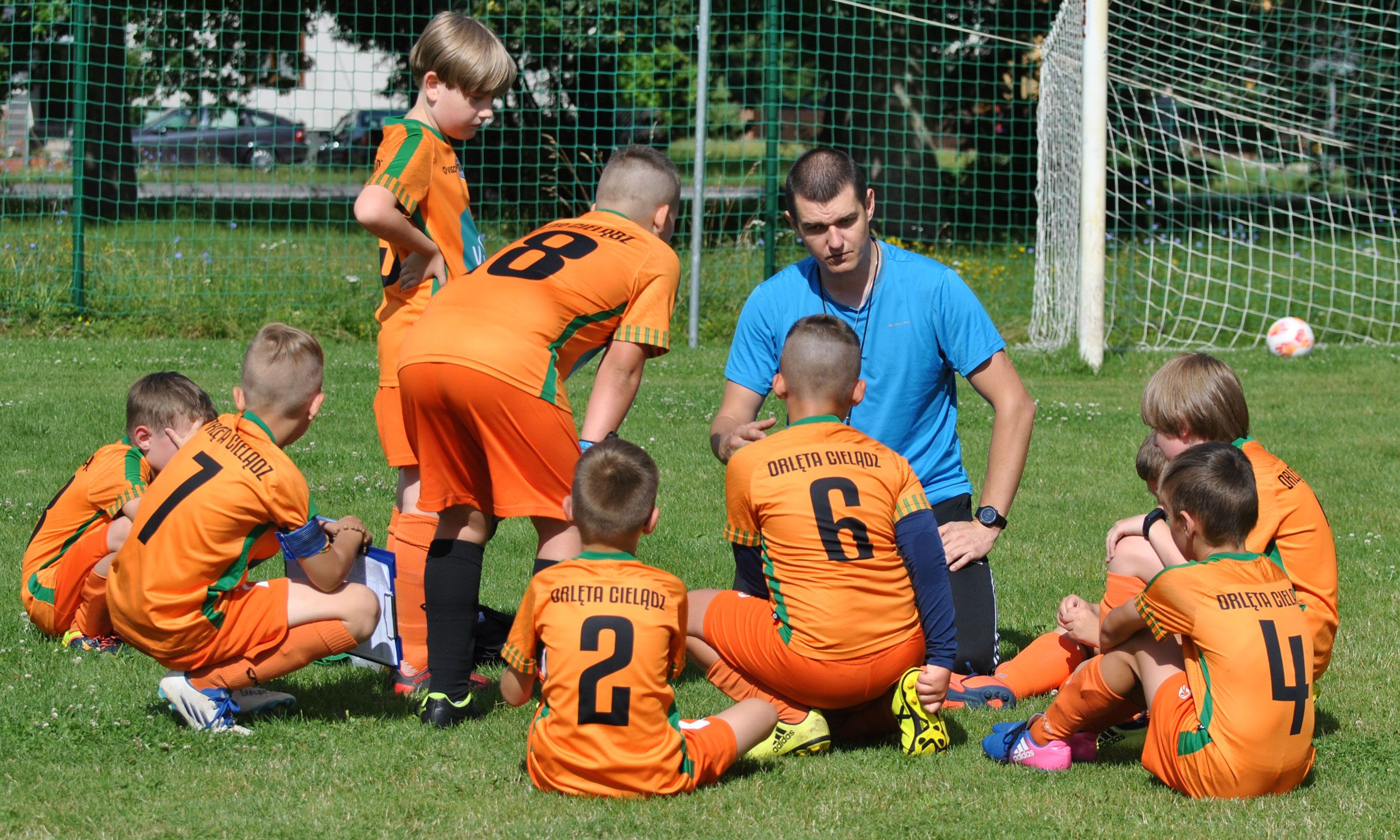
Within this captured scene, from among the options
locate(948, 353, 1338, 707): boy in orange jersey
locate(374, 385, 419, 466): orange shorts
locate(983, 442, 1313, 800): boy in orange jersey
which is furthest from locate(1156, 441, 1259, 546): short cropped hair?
locate(374, 385, 419, 466): orange shorts

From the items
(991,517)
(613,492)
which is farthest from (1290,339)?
(613,492)

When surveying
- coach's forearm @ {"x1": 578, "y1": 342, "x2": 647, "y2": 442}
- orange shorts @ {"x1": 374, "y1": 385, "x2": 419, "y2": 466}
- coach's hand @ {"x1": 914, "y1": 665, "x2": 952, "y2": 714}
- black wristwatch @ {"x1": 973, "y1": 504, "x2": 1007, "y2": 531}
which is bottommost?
coach's hand @ {"x1": 914, "y1": 665, "x2": 952, "y2": 714}

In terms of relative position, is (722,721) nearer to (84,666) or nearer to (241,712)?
(241,712)

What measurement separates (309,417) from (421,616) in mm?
880

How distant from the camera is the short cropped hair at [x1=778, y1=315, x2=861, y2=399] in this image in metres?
3.79

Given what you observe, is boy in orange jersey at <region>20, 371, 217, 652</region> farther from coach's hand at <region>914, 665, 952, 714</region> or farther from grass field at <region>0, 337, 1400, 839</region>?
coach's hand at <region>914, 665, 952, 714</region>

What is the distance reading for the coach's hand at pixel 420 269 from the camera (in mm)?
4527

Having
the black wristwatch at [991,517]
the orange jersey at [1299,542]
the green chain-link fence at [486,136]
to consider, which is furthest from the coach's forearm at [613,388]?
the green chain-link fence at [486,136]

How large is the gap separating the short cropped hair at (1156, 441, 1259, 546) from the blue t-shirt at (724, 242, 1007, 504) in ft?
4.05

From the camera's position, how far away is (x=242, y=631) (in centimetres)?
386

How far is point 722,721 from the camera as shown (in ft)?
11.9

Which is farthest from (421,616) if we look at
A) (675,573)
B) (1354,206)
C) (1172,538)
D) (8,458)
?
(1354,206)

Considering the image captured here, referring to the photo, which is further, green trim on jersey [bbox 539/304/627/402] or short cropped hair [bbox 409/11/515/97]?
short cropped hair [bbox 409/11/515/97]

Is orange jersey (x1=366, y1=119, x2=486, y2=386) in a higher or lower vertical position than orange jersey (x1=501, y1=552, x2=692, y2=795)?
higher
